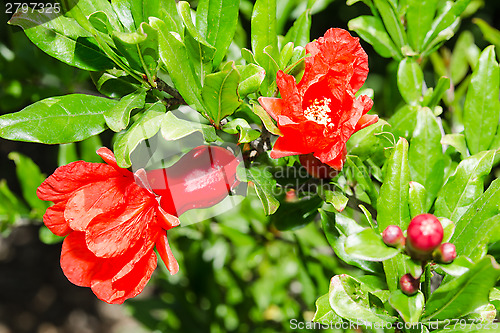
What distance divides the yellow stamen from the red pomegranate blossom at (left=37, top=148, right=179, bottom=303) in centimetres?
35

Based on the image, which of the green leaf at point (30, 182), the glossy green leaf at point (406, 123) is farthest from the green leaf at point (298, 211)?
the green leaf at point (30, 182)

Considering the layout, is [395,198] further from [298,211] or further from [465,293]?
[298,211]

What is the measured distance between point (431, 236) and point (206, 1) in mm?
629

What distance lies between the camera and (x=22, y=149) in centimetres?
276

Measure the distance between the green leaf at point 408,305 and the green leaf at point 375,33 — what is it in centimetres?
70

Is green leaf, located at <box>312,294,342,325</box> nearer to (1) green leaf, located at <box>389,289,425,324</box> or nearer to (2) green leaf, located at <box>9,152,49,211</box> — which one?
(1) green leaf, located at <box>389,289,425,324</box>

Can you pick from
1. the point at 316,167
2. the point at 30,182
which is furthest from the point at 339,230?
the point at 30,182

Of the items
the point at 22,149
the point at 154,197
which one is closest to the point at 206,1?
the point at 154,197

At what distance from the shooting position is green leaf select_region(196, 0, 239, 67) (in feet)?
2.93

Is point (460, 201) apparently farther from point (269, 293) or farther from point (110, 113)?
point (269, 293)

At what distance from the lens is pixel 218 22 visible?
906 millimetres

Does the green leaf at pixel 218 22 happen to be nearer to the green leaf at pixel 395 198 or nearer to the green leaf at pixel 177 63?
the green leaf at pixel 177 63

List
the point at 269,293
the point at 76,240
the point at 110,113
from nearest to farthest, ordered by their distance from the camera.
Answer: the point at 110,113
the point at 76,240
the point at 269,293

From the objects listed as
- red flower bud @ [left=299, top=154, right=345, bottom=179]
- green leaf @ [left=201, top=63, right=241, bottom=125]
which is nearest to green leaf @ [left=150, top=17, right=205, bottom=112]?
green leaf @ [left=201, top=63, right=241, bottom=125]
